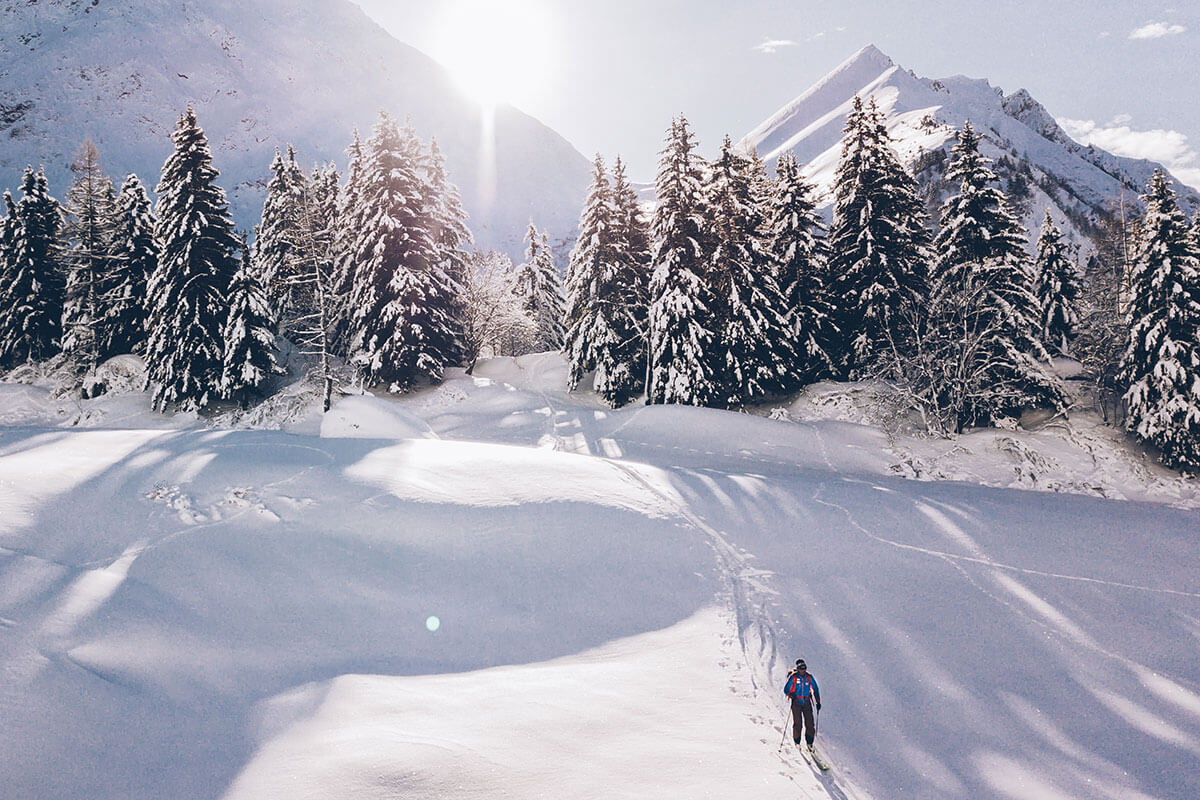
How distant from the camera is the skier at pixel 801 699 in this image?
299 inches

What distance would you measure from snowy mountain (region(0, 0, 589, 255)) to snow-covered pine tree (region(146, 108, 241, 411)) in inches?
3892

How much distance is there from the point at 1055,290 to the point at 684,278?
33463 mm

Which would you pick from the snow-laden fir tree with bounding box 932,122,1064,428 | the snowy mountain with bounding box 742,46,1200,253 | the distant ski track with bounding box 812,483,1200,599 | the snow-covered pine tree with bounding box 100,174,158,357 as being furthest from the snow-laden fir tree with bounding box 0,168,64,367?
the snow-laden fir tree with bounding box 932,122,1064,428

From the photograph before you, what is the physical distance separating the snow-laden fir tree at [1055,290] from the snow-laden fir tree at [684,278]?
100 feet

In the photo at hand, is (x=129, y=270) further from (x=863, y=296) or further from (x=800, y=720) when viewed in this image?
(x=800, y=720)

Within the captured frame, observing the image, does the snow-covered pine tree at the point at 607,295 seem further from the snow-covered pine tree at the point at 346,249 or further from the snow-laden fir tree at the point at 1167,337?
the snow-laden fir tree at the point at 1167,337

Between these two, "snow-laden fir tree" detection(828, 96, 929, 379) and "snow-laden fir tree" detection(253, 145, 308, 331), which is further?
"snow-laden fir tree" detection(253, 145, 308, 331)

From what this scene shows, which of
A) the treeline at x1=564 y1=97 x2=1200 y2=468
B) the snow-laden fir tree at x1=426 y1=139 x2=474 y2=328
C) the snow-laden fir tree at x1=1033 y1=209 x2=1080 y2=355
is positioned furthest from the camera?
the snow-laden fir tree at x1=1033 y1=209 x2=1080 y2=355

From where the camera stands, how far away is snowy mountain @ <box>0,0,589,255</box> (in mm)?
123500

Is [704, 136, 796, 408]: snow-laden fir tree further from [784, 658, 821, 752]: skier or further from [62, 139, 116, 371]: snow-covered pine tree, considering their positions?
[62, 139, 116, 371]: snow-covered pine tree

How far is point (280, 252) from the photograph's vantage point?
39.8 m

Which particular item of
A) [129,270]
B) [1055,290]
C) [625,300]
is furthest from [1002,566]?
[129,270]

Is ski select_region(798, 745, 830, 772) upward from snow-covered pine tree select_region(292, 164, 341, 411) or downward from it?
downward

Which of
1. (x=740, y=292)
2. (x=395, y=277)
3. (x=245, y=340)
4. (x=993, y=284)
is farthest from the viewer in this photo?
(x=395, y=277)
